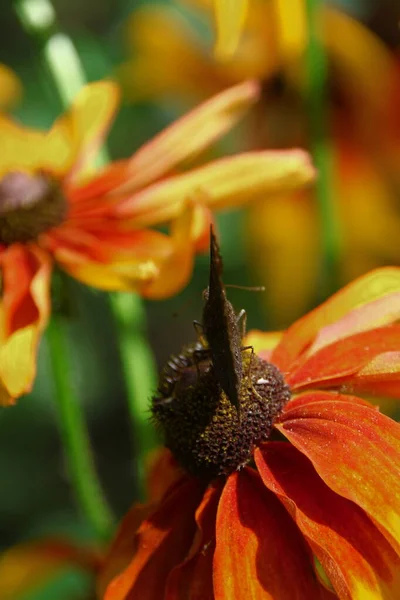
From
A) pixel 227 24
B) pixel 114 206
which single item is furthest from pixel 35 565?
pixel 227 24

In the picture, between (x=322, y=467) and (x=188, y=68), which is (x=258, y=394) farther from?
(x=188, y=68)

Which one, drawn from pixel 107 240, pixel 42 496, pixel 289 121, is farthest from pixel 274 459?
pixel 42 496

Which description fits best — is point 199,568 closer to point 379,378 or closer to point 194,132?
point 379,378

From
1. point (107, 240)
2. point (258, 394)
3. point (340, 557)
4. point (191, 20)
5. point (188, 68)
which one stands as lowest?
point (340, 557)

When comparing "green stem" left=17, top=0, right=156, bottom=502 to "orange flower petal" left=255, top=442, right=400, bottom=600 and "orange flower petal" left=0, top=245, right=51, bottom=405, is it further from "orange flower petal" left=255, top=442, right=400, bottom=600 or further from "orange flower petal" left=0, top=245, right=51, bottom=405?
"orange flower petal" left=255, top=442, right=400, bottom=600

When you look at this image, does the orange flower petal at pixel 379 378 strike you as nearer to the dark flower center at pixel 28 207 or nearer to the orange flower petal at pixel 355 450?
the orange flower petal at pixel 355 450

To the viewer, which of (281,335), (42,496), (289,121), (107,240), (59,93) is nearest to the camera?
(281,335)
